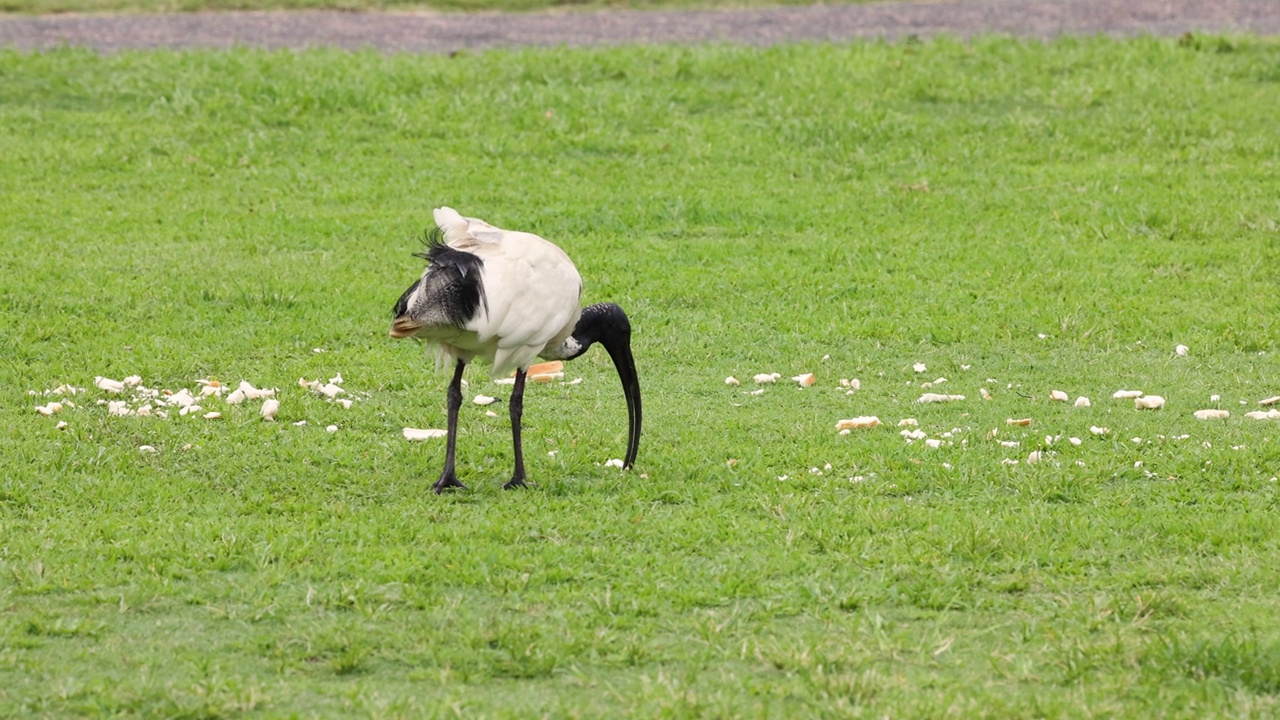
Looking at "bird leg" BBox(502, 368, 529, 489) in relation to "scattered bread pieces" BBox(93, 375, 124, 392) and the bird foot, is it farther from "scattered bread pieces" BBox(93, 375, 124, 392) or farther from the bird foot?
"scattered bread pieces" BBox(93, 375, 124, 392)

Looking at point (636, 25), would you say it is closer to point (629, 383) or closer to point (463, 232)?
point (629, 383)

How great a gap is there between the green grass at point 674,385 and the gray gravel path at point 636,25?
41.3 inches

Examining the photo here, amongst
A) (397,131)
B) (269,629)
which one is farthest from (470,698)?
(397,131)

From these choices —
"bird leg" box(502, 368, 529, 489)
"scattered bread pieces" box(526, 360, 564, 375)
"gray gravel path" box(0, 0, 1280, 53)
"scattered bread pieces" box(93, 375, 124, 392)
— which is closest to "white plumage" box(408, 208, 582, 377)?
"bird leg" box(502, 368, 529, 489)

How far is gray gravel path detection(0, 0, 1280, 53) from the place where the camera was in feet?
56.0

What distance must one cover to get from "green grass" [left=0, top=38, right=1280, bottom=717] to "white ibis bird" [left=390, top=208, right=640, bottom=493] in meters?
0.37

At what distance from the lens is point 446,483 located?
23.6ft

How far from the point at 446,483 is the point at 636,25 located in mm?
11859

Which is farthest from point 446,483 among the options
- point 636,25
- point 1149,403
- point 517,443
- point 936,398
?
point 636,25

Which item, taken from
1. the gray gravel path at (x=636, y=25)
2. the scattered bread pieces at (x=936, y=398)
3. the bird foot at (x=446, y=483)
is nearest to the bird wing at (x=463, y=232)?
the bird foot at (x=446, y=483)

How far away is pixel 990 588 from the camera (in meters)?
6.05

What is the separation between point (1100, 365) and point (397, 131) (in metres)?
7.27

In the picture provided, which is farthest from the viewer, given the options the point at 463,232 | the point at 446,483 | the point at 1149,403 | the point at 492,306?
the point at 1149,403

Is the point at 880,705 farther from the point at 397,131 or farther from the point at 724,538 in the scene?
the point at 397,131
